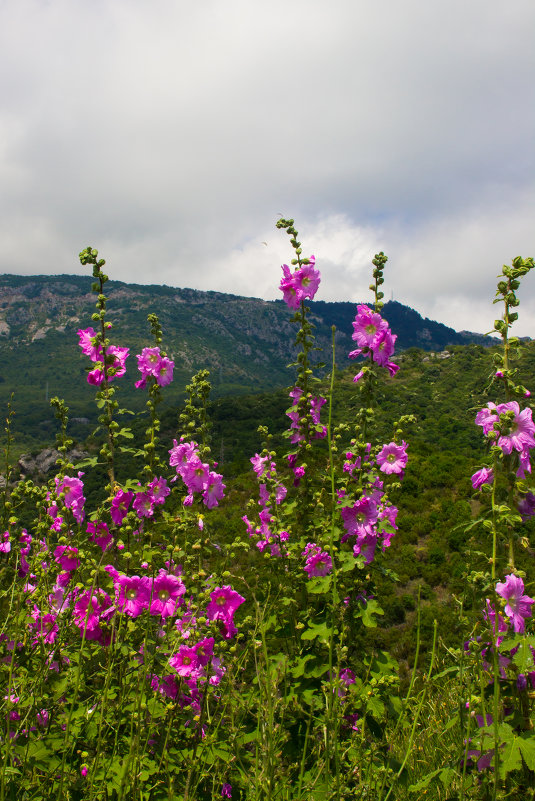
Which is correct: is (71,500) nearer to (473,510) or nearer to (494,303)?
(494,303)

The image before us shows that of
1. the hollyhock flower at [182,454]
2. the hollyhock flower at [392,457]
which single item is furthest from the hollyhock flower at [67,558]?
the hollyhock flower at [392,457]

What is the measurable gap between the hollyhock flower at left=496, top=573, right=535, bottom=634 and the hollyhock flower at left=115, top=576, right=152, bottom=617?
5.18ft

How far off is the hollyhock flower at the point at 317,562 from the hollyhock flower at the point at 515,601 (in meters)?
1.09

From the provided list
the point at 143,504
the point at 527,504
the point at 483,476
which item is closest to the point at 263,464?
the point at 143,504

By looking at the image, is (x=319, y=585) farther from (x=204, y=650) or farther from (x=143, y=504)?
(x=143, y=504)

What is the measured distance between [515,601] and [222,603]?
1.40m

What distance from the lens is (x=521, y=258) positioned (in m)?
2.37

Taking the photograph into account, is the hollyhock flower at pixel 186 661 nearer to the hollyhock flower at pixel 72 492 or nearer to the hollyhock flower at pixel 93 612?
the hollyhock flower at pixel 93 612

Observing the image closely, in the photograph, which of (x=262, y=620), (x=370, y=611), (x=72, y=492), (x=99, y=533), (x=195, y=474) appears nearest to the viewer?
(x=262, y=620)

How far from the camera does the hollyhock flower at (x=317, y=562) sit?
9.37ft

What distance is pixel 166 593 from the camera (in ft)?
7.38

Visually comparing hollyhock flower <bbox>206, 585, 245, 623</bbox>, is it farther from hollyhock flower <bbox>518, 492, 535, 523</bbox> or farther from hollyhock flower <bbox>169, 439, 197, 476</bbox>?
hollyhock flower <bbox>518, 492, 535, 523</bbox>

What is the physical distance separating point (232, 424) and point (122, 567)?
43.4m

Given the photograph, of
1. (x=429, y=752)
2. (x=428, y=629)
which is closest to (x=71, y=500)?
(x=429, y=752)
